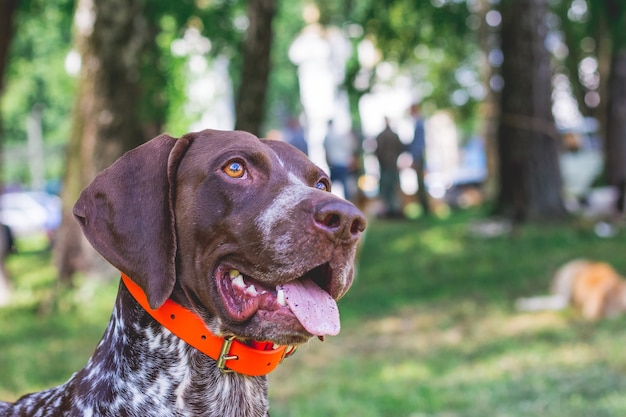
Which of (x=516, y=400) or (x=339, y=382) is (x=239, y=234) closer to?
(x=516, y=400)

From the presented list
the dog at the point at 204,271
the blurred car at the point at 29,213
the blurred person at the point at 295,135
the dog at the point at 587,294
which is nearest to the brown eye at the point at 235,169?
the dog at the point at 204,271

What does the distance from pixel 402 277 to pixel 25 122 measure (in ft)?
151

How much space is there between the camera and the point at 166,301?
9.21 feet

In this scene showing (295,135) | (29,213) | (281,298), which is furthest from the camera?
(29,213)

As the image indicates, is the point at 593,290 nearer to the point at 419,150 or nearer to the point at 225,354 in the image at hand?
the point at 225,354

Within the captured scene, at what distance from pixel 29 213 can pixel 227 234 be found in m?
37.5

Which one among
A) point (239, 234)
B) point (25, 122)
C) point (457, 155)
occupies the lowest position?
point (457, 155)

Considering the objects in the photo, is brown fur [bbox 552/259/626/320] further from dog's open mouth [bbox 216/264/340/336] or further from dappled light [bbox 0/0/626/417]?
dog's open mouth [bbox 216/264/340/336]

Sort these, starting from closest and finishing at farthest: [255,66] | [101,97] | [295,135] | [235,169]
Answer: [235,169]
[255,66]
[101,97]
[295,135]

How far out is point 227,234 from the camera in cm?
284

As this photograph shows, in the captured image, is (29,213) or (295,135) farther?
(29,213)

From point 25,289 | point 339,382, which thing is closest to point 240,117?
point 339,382

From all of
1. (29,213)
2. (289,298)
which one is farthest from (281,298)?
(29,213)

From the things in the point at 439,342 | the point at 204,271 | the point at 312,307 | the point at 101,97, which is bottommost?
the point at 439,342
